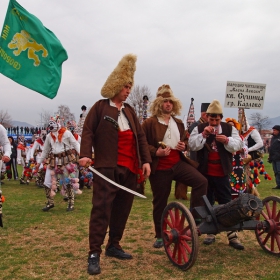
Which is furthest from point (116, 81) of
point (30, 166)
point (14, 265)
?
point (30, 166)

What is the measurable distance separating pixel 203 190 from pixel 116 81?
→ 1.70m

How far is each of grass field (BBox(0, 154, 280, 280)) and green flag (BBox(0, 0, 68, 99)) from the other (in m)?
2.11

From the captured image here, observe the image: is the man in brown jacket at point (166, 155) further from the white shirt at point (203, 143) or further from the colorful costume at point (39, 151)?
the colorful costume at point (39, 151)

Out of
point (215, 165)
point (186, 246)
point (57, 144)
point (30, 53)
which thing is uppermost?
point (30, 53)

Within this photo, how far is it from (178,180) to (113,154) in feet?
3.59

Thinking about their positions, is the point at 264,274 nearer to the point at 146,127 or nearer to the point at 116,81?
the point at 146,127

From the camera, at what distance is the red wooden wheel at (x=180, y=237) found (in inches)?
150

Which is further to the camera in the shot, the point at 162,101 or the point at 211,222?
the point at 162,101

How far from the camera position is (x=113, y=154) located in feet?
13.7

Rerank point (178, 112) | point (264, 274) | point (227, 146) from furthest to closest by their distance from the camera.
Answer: point (178, 112), point (227, 146), point (264, 274)

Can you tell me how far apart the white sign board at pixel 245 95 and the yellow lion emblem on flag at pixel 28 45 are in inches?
153

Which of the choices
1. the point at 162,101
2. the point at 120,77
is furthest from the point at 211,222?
the point at 120,77

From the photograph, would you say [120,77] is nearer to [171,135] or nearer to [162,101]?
[162,101]

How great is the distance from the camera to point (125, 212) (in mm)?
4516
